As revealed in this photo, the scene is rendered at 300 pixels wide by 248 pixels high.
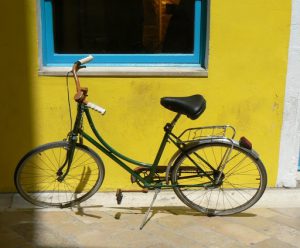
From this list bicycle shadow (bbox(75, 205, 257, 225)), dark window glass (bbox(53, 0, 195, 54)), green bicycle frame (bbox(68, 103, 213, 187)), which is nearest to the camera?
green bicycle frame (bbox(68, 103, 213, 187))

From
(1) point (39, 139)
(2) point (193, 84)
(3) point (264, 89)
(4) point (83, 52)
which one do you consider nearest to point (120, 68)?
(4) point (83, 52)

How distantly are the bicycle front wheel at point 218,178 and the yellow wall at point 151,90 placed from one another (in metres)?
0.31

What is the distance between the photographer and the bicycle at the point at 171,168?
4.28 m

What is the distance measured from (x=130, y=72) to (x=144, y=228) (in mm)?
1548

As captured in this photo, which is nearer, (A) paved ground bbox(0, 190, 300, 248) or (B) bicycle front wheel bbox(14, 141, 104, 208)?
(A) paved ground bbox(0, 190, 300, 248)

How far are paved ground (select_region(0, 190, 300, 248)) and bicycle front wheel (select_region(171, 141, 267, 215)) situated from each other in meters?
0.17

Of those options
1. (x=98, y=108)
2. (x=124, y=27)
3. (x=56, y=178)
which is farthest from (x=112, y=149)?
(x=124, y=27)

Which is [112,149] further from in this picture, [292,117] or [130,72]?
[292,117]

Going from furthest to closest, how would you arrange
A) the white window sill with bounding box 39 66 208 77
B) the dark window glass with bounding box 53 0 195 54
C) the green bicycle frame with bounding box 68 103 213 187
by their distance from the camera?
the dark window glass with bounding box 53 0 195 54
the white window sill with bounding box 39 66 208 77
the green bicycle frame with bounding box 68 103 213 187

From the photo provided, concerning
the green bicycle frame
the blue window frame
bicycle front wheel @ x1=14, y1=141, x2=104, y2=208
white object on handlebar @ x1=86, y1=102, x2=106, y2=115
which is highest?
the blue window frame

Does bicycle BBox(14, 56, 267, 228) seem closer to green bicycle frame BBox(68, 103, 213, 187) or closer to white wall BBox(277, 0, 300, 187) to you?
green bicycle frame BBox(68, 103, 213, 187)

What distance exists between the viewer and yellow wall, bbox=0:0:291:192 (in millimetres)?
4629

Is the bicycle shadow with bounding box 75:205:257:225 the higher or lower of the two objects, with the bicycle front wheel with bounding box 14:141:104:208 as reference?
lower

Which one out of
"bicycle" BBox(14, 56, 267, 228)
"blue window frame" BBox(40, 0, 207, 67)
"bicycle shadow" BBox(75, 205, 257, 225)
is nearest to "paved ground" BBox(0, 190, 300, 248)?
"bicycle shadow" BBox(75, 205, 257, 225)
